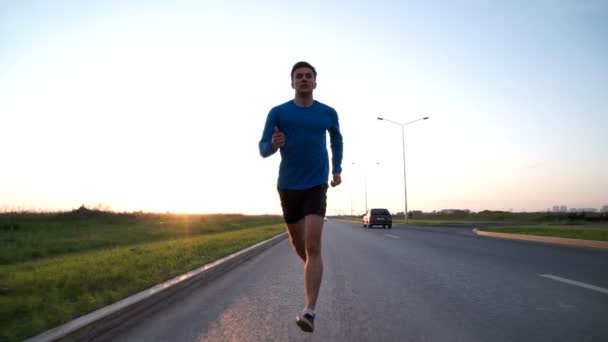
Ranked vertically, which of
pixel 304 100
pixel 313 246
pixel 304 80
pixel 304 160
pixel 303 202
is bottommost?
pixel 313 246

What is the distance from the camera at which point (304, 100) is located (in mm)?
3814

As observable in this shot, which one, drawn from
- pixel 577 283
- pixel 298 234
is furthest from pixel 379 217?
pixel 298 234

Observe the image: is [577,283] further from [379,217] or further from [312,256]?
[379,217]

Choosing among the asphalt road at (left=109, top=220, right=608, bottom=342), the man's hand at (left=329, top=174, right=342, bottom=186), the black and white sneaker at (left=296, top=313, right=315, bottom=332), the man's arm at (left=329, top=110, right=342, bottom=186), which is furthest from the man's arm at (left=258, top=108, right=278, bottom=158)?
the asphalt road at (left=109, top=220, right=608, bottom=342)

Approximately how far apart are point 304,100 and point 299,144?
1.28 ft

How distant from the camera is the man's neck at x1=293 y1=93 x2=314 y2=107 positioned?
12.5 feet

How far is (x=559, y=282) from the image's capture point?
21.0ft

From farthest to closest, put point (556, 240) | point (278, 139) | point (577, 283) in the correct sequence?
point (556, 240)
point (577, 283)
point (278, 139)

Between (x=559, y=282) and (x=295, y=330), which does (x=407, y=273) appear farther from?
(x=295, y=330)

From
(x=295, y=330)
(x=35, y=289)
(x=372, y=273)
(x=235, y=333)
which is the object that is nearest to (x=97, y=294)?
(x=35, y=289)

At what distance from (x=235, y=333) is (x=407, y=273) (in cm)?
445

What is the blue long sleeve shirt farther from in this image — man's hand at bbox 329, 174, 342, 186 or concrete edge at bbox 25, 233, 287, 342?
concrete edge at bbox 25, 233, 287, 342

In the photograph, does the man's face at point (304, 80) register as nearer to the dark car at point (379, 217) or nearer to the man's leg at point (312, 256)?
the man's leg at point (312, 256)

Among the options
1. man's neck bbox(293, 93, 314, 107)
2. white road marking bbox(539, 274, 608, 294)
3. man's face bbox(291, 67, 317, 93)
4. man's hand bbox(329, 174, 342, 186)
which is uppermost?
man's face bbox(291, 67, 317, 93)
